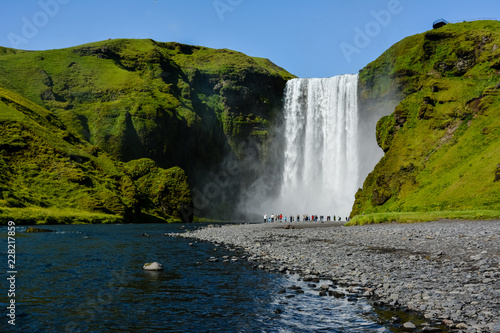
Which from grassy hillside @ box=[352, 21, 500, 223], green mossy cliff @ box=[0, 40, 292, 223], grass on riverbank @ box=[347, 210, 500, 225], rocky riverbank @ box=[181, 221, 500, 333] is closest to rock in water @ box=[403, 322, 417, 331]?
rocky riverbank @ box=[181, 221, 500, 333]

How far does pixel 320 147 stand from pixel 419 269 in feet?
324

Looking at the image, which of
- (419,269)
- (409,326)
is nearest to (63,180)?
(419,269)

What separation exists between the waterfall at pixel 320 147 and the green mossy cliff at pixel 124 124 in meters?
15.1

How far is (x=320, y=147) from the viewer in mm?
112500

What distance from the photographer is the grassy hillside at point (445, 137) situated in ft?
134

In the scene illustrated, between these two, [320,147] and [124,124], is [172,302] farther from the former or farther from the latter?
[124,124]

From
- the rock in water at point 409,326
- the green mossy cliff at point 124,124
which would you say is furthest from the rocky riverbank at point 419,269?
the green mossy cliff at point 124,124

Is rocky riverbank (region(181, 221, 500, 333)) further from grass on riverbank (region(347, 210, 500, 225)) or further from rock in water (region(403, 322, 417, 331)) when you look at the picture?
grass on riverbank (region(347, 210, 500, 225))

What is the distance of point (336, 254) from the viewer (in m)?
21.8

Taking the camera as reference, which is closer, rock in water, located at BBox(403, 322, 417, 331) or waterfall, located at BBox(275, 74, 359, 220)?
rock in water, located at BBox(403, 322, 417, 331)

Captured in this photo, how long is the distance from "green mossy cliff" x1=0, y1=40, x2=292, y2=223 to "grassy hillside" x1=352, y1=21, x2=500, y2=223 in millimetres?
64014

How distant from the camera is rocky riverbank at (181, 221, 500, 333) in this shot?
33.9ft

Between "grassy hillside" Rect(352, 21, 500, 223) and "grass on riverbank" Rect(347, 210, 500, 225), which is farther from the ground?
"grassy hillside" Rect(352, 21, 500, 223)

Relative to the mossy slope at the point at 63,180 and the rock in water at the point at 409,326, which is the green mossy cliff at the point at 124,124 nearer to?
the mossy slope at the point at 63,180
